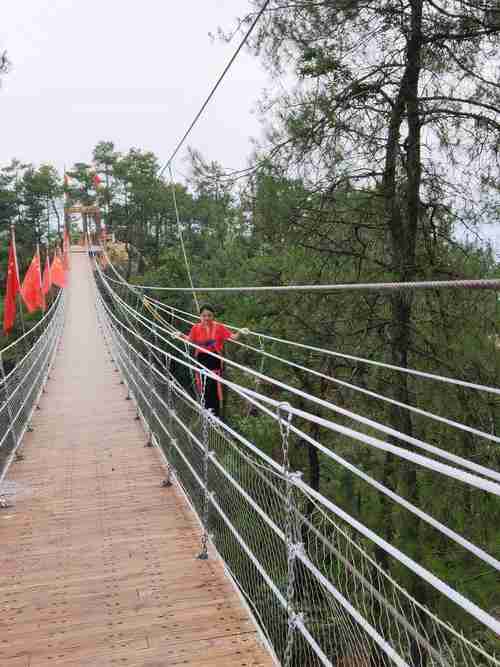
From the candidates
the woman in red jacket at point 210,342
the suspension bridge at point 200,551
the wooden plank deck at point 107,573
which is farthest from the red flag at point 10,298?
the woman in red jacket at point 210,342

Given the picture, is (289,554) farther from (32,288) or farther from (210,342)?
(32,288)

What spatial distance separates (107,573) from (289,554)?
1.55 metres

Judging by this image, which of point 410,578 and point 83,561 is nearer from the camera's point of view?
point 83,561

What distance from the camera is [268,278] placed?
7.29 metres

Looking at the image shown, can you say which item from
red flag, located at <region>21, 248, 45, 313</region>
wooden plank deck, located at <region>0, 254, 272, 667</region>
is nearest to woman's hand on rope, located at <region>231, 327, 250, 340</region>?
wooden plank deck, located at <region>0, 254, 272, 667</region>

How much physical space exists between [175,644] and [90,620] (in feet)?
1.38

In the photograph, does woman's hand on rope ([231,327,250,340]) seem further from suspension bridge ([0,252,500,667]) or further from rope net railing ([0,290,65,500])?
rope net railing ([0,290,65,500])

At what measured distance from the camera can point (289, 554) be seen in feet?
6.61

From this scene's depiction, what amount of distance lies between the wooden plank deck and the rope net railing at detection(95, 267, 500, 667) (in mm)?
147

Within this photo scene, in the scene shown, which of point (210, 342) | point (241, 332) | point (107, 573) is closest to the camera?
point (107, 573)

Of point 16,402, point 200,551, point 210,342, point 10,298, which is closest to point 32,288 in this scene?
point 10,298

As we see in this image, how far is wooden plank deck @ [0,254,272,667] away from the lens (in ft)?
8.40

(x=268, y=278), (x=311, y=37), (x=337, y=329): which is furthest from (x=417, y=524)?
(x=311, y=37)

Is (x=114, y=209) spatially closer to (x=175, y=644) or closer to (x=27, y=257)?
(x=27, y=257)
